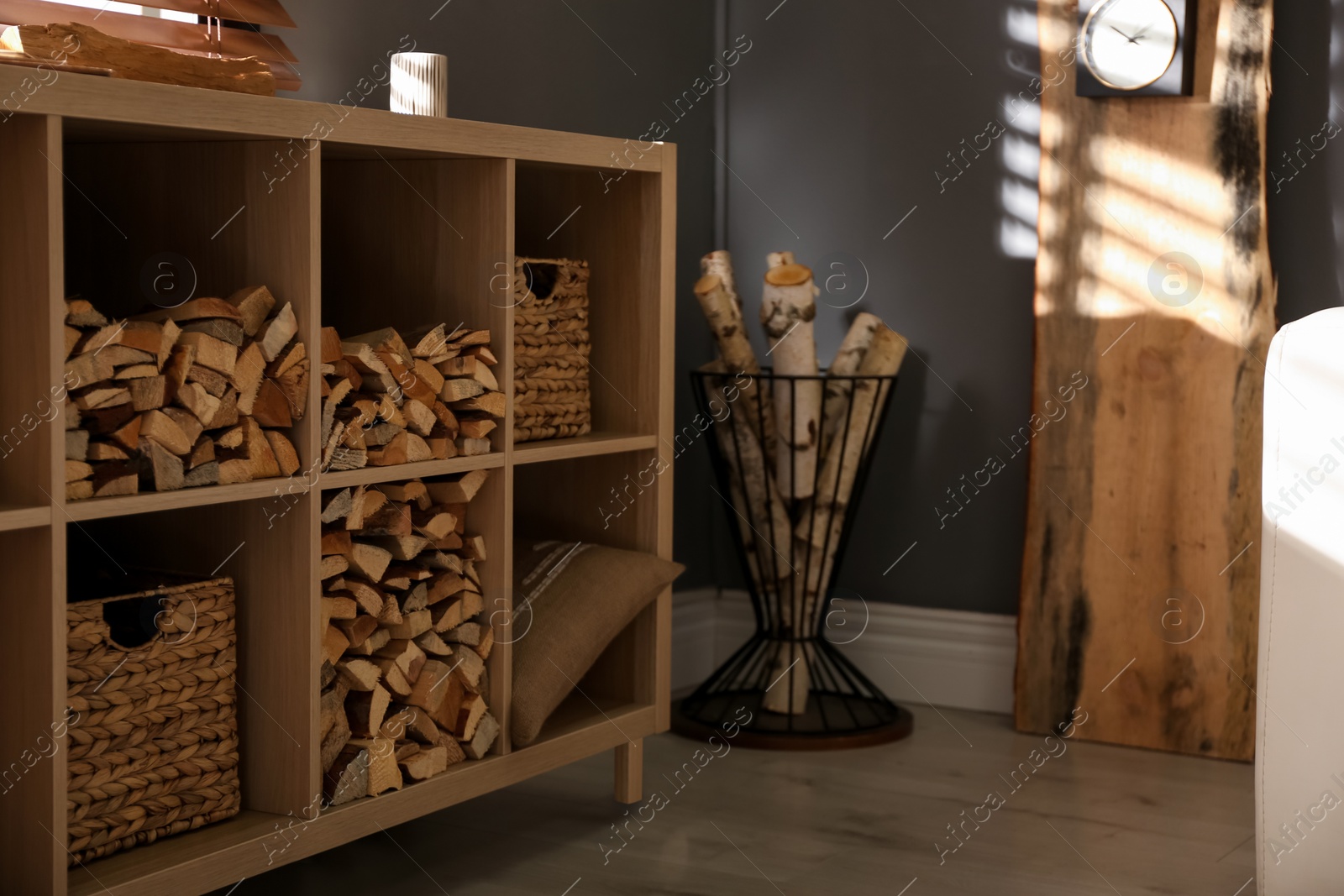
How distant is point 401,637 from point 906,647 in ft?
4.47

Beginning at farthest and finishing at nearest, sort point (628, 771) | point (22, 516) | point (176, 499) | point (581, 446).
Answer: point (628, 771) → point (581, 446) → point (176, 499) → point (22, 516)

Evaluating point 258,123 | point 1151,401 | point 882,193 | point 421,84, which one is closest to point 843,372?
point 882,193

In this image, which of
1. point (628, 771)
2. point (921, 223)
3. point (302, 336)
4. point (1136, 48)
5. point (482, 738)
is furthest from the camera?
point (921, 223)

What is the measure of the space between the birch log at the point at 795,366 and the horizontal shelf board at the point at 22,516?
1468mm

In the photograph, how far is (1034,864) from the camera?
1.93 meters

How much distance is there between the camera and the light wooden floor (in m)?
1.86

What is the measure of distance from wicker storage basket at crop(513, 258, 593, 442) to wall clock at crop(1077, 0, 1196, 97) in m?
1.03

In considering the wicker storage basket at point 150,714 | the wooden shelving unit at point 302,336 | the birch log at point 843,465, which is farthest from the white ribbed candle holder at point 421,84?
the birch log at point 843,465

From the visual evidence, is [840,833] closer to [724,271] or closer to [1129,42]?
[724,271]

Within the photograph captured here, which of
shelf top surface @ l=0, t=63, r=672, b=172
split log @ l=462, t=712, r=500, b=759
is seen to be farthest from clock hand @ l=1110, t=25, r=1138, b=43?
split log @ l=462, t=712, r=500, b=759

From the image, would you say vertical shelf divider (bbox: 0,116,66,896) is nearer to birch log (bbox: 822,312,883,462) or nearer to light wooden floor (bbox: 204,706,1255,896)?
light wooden floor (bbox: 204,706,1255,896)

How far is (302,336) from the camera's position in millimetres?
1550

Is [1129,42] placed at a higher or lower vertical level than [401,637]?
higher

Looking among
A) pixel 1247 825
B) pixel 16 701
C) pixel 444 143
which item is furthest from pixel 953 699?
pixel 16 701
